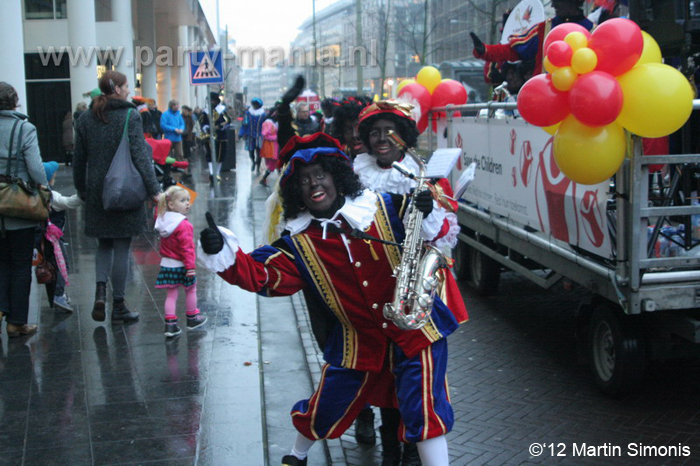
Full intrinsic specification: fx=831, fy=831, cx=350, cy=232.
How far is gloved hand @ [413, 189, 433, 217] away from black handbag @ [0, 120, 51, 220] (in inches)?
146

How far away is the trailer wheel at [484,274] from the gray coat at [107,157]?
339 cm

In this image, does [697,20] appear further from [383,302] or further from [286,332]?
[286,332]

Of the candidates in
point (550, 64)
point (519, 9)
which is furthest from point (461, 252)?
point (550, 64)

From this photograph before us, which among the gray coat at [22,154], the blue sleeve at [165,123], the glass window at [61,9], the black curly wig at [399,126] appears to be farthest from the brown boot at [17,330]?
the glass window at [61,9]

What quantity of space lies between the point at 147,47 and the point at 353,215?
26.1 metres

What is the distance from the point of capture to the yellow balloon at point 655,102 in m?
4.52

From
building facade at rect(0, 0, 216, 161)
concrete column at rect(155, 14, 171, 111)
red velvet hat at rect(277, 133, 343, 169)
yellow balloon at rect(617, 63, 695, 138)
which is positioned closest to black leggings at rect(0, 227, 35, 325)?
red velvet hat at rect(277, 133, 343, 169)

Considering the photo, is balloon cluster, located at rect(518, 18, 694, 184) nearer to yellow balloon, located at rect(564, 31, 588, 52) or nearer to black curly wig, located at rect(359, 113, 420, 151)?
yellow balloon, located at rect(564, 31, 588, 52)

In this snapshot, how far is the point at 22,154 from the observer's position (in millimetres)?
6211

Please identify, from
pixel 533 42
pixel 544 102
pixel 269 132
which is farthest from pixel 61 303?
pixel 269 132

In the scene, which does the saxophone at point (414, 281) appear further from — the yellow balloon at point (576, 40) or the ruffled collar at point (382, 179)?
the yellow balloon at point (576, 40)

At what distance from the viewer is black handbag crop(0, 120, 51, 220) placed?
6082 mm

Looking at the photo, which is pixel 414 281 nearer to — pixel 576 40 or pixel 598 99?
pixel 598 99

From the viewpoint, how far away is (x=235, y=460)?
14.1 ft
